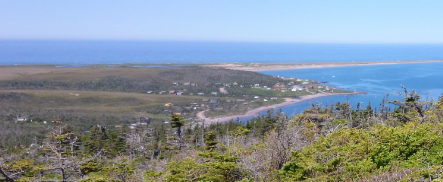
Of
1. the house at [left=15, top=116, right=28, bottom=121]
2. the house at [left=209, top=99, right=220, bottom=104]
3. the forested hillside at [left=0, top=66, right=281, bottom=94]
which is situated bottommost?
the house at [left=15, top=116, right=28, bottom=121]

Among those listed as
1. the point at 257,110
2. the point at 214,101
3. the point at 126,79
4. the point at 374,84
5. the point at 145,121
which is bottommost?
the point at 145,121

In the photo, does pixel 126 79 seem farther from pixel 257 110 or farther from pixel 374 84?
pixel 374 84

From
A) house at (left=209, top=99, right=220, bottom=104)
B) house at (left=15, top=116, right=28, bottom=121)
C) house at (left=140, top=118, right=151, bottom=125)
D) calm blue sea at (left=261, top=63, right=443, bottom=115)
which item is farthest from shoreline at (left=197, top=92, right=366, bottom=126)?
house at (left=15, top=116, right=28, bottom=121)

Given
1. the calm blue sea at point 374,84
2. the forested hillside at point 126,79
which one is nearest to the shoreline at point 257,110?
the calm blue sea at point 374,84

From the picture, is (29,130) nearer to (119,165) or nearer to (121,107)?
(121,107)

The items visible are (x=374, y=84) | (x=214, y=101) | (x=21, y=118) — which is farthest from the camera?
(x=374, y=84)

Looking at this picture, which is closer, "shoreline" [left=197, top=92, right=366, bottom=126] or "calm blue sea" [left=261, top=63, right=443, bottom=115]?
"shoreline" [left=197, top=92, right=366, bottom=126]

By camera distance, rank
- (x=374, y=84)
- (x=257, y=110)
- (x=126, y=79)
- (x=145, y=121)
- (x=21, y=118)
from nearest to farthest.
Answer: (x=145, y=121) < (x=21, y=118) < (x=257, y=110) < (x=374, y=84) < (x=126, y=79)

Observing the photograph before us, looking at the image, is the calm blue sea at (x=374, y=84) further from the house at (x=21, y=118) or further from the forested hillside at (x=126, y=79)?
the house at (x=21, y=118)

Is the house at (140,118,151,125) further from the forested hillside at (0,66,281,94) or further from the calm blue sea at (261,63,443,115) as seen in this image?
the forested hillside at (0,66,281,94)

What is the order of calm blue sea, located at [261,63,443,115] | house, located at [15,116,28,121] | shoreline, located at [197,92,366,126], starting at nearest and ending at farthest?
house, located at [15,116,28,121]
shoreline, located at [197,92,366,126]
calm blue sea, located at [261,63,443,115]

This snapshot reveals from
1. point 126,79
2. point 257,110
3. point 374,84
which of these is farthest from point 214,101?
point 374,84
